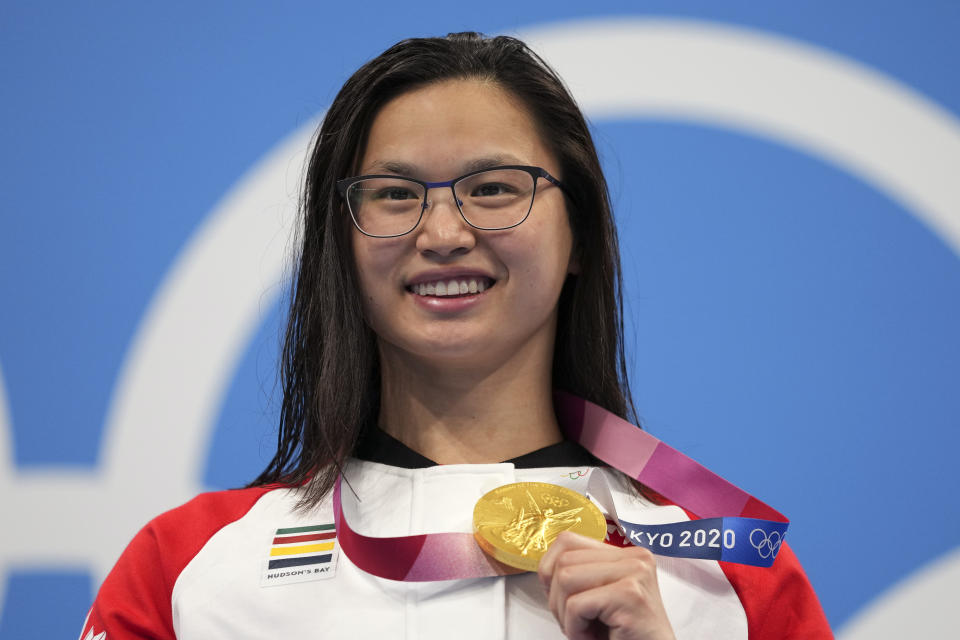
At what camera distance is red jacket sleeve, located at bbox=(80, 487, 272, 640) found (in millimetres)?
1470

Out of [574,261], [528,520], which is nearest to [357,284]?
[574,261]

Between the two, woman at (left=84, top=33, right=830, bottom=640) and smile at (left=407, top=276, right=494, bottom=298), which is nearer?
woman at (left=84, top=33, right=830, bottom=640)

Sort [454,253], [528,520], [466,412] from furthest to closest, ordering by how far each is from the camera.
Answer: [466,412] → [454,253] → [528,520]

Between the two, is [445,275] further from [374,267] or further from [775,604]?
[775,604]

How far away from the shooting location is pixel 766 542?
1454 millimetres

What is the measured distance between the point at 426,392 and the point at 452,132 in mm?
426

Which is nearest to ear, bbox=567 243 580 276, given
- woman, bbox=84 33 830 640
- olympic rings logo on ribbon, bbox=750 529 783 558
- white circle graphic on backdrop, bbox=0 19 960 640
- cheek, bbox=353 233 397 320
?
woman, bbox=84 33 830 640

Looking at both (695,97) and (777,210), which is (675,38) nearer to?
(695,97)

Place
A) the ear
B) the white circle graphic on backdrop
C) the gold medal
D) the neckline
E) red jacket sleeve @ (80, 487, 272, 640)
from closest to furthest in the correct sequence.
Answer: the gold medal
red jacket sleeve @ (80, 487, 272, 640)
the neckline
the ear
the white circle graphic on backdrop

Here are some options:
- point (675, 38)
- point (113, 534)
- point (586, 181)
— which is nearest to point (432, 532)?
point (586, 181)

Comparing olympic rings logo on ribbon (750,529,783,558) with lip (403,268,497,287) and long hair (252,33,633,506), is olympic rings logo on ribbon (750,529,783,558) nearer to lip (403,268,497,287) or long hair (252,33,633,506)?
long hair (252,33,633,506)

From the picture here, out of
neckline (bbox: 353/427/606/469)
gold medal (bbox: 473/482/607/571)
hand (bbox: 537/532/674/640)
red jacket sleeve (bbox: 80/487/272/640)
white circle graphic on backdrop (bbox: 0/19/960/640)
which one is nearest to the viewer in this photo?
hand (bbox: 537/532/674/640)

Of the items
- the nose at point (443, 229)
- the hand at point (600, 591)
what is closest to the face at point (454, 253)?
the nose at point (443, 229)

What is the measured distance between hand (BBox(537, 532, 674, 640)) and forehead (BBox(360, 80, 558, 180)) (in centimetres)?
62
